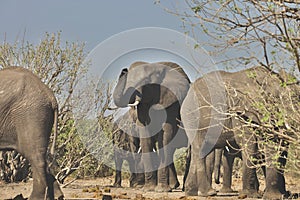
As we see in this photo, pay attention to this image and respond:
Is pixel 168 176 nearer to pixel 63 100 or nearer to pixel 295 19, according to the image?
pixel 63 100

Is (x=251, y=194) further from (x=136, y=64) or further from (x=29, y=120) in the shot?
(x=136, y=64)

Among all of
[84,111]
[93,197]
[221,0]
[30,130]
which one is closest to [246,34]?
[221,0]

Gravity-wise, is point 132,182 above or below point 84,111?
below

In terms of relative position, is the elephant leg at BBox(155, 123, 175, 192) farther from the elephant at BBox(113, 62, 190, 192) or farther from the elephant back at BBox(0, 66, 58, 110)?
the elephant back at BBox(0, 66, 58, 110)

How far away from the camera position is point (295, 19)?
5852mm

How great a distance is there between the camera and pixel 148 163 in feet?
50.0

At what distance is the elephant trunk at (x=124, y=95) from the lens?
49.8 ft

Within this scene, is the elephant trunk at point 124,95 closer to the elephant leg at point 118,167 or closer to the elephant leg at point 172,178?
the elephant leg at point 172,178

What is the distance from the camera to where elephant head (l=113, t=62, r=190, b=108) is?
50.9 ft

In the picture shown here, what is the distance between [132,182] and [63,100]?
3.06 meters

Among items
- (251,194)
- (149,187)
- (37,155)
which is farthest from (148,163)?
(37,155)

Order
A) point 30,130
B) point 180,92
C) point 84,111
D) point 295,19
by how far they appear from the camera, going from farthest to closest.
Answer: point 180,92 < point 84,111 < point 30,130 < point 295,19

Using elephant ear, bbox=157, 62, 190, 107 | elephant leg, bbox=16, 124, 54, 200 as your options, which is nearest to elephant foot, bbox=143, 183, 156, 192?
elephant ear, bbox=157, 62, 190, 107

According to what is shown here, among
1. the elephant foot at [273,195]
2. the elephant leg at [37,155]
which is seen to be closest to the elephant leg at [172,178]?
the elephant foot at [273,195]
